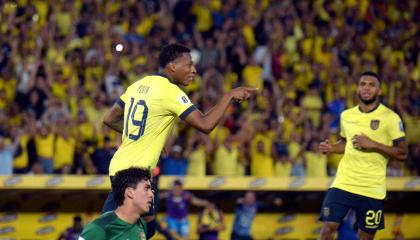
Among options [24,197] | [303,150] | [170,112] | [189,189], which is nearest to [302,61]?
[303,150]

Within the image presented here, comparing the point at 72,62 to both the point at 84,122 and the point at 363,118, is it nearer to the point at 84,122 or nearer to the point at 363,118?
the point at 84,122

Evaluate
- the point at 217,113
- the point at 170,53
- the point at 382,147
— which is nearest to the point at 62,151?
the point at 382,147

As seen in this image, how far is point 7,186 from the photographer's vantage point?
17.2 meters

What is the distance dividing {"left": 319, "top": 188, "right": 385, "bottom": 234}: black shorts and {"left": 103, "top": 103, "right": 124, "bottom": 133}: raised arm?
2798 mm

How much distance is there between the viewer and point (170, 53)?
9.90m

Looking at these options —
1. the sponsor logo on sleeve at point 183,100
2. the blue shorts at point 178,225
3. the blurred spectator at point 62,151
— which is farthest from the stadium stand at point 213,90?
the sponsor logo on sleeve at point 183,100

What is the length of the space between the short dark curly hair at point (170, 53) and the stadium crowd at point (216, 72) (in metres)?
8.33

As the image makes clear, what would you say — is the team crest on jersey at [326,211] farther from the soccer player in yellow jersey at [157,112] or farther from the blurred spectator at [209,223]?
the blurred spectator at [209,223]

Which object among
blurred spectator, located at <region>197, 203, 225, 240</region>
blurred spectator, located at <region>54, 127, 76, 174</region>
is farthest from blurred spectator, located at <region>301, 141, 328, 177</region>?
blurred spectator, located at <region>54, 127, 76, 174</region>

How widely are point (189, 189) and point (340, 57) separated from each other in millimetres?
6862

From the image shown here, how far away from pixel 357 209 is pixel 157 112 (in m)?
3.37

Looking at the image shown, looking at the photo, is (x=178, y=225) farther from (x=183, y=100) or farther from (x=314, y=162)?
(x=183, y=100)

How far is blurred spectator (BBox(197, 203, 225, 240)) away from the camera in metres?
18.0

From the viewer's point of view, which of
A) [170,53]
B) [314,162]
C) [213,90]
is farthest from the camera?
[213,90]
